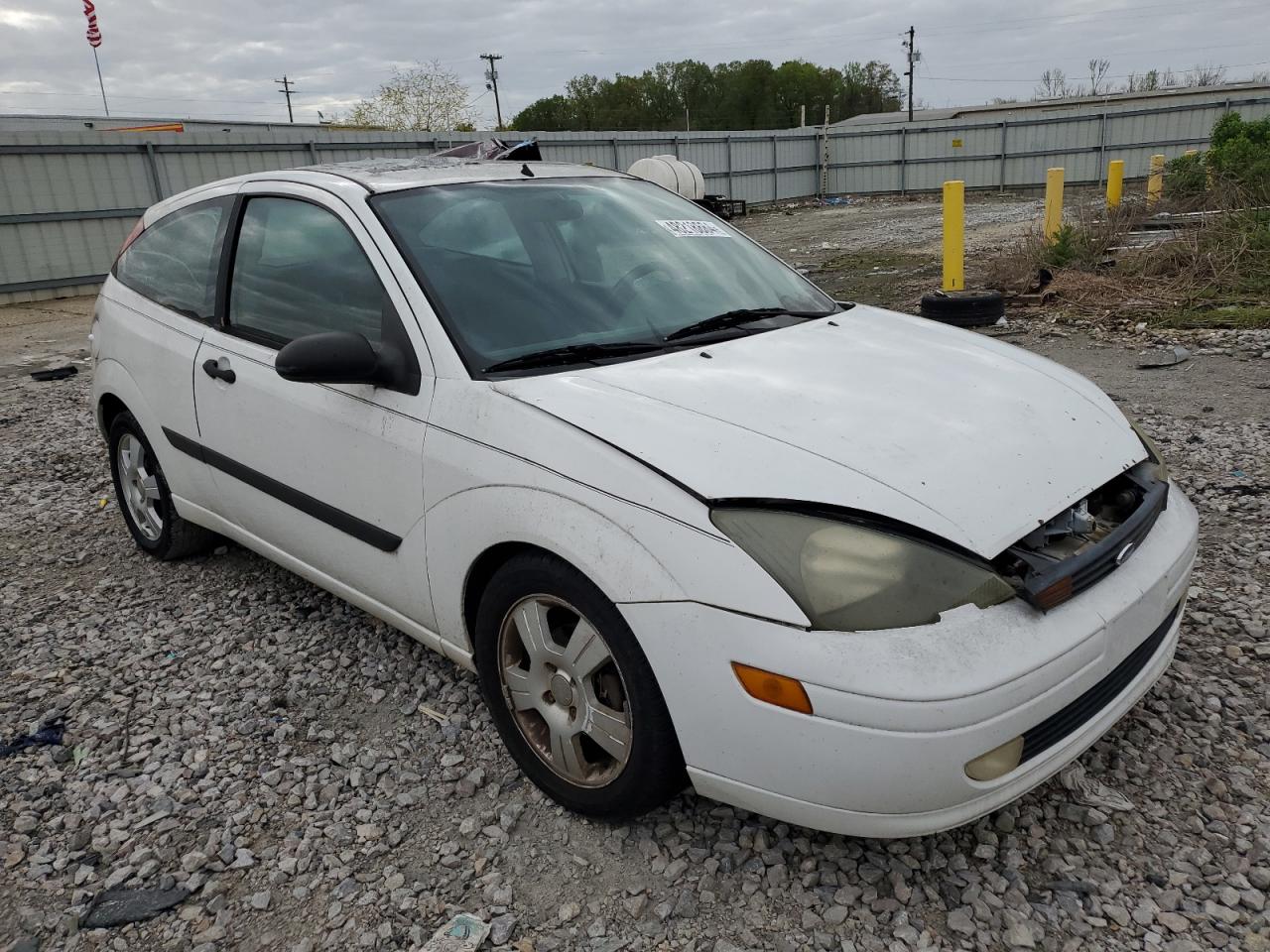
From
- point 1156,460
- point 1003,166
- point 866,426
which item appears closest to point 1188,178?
point 1156,460

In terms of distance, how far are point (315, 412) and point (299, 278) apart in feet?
1.77

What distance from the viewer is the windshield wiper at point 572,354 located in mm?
2465

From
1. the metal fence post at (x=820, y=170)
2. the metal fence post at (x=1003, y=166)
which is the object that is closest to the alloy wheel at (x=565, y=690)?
the metal fence post at (x=1003, y=166)

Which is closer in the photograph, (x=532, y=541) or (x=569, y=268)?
(x=532, y=541)

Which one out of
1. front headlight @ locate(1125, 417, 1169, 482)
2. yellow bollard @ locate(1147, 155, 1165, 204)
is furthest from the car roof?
yellow bollard @ locate(1147, 155, 1165, 204)

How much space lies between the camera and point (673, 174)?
2184 centimetres

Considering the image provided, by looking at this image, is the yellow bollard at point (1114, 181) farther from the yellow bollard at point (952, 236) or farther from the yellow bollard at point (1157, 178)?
the yellow bollard at point (952, 236)

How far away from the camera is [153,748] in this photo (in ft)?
9.32

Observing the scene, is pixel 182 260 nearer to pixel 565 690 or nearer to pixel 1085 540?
pixel 565 690

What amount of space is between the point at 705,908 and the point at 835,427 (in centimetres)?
114

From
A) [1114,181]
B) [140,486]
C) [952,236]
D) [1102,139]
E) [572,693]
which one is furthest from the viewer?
[1102,139]

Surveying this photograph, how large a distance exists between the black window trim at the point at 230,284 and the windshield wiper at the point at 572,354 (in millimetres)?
262

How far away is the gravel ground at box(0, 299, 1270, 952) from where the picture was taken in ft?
6.76

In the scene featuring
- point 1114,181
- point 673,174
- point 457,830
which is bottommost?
point 457,830
